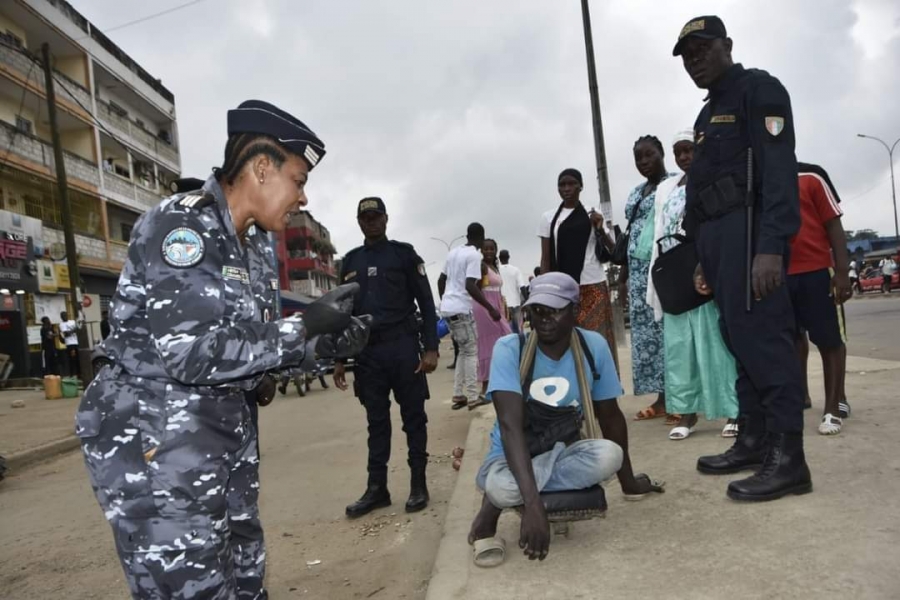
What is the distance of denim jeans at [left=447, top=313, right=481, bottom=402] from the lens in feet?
21.3

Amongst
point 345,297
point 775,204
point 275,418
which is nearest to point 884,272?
point 275,418

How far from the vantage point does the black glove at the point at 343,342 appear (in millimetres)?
1597

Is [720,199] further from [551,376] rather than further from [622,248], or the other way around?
[622,248]

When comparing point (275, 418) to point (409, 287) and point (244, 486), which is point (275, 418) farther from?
point (244, 486)

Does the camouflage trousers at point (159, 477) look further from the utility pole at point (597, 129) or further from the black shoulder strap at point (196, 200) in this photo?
the utility pole at point (597, 129)

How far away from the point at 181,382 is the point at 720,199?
7.50 ft

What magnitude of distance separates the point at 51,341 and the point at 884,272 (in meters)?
26.6

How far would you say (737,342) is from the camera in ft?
8.73

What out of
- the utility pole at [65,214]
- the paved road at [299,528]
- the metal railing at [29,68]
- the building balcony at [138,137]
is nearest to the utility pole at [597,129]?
the paved road at [299,528]

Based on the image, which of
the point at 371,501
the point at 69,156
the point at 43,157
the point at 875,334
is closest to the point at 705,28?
the point at 371,501

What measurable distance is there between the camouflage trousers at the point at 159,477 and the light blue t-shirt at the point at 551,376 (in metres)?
1.25

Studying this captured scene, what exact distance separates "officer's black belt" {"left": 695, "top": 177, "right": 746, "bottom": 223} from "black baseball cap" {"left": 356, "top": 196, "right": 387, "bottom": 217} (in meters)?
1.86

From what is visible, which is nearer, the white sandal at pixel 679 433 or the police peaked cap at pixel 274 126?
the police peaked cap at pixel 274 126

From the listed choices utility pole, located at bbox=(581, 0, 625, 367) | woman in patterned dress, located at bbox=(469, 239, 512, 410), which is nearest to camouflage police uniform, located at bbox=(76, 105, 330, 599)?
woman in patterned dress, located at bbox=(469, 239, 512, 410)
